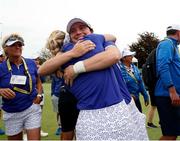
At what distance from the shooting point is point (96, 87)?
3389 mm

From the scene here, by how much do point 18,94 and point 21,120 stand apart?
33 centimetres

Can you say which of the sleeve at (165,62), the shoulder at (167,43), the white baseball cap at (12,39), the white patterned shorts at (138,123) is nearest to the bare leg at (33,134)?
the white baseball cap at (12,39)

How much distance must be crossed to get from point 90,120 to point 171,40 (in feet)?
8.40

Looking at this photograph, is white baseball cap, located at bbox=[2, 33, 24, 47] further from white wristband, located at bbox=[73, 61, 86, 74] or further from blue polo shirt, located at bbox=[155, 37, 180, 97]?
white wristband, located at bbox=[73, 61, 86, 74]

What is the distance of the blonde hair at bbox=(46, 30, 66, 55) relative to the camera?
14.3ft

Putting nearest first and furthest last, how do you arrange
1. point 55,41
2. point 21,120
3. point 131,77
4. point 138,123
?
point 138,123
point 55,41
point 21,120
point 131,77

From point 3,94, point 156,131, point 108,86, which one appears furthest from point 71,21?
point 156,131

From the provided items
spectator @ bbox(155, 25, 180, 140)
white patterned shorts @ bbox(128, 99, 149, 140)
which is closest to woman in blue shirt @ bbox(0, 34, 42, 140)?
spectator @ bbox(155, 25, 180, 140)

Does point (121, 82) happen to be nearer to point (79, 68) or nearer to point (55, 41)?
point (79, 68)

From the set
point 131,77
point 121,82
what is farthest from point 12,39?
point 131,77

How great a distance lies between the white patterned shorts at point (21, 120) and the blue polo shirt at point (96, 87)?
2.03m

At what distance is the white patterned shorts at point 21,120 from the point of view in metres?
5.40

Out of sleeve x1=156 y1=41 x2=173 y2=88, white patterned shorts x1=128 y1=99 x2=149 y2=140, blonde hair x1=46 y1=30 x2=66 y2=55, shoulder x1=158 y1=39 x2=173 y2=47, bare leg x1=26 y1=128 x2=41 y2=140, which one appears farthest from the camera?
shoulder x1=158 y1=39 x2=173 y2=47

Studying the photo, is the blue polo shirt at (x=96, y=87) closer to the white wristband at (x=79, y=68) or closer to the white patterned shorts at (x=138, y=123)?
the white wristband at (x=79, y=68)
